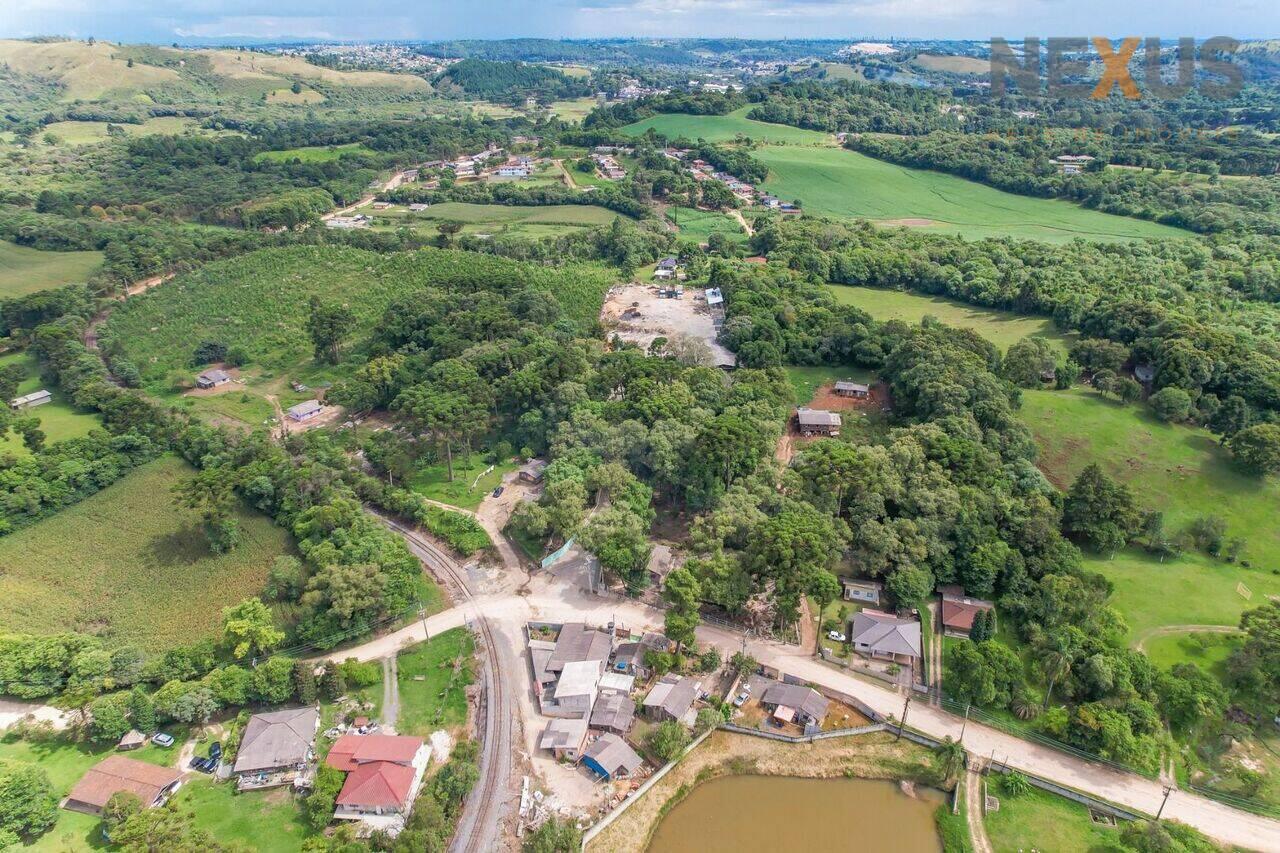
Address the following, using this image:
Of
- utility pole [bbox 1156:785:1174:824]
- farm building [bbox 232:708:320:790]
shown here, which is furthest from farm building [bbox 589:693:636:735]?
utility pole [bbox 1156:785:1174:824]

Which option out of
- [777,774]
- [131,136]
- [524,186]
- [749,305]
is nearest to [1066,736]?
[777,774]

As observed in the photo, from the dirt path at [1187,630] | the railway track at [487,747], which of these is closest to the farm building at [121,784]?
the railway track at [487,747]

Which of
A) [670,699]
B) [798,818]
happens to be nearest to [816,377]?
[670,699]

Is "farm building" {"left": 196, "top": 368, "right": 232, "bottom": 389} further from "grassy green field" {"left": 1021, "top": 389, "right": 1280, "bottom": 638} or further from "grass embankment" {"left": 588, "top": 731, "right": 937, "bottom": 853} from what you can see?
"grassy green field" {"left": 1021, "top": 389, "right": 1280, "bottom": 638}

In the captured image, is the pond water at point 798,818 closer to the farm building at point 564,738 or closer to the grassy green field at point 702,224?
the farm building at point 564,738

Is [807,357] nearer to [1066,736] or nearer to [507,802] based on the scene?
[1066,736]
